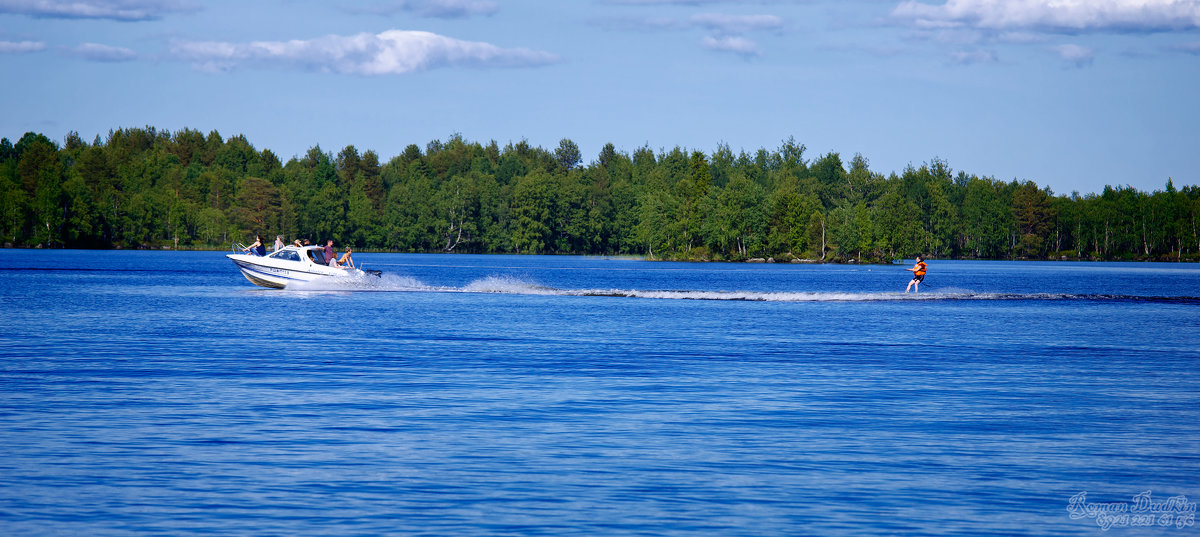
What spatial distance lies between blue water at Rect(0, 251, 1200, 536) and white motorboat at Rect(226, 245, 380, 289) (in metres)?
21.8

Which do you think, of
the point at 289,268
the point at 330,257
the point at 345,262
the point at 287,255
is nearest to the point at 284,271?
the point at 289,268

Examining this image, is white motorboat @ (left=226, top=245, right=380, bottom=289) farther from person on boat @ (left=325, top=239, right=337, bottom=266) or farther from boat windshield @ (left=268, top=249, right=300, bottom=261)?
person on boat @ (left=325, top=239, right=337, bottom=266)

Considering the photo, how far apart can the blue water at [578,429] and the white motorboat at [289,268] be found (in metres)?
21.8

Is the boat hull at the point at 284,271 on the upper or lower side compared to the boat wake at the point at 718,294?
upper

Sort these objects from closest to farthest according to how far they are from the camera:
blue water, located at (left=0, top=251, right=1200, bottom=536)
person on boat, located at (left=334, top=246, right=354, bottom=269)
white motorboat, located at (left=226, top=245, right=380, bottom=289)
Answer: blue water, located at (left=0, top=251, right=1200, bottom=536)
white motorboat, located at (left=226, top=245, right=380, bottom=289)
person on boat, located at (left=334, top=246, right=354, bottom=269)

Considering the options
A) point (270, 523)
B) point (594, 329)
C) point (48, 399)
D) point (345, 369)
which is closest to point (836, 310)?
point (594, 329)

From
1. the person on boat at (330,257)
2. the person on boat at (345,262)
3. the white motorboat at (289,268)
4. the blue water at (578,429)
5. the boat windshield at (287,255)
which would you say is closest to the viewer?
the blue water at (578,429)

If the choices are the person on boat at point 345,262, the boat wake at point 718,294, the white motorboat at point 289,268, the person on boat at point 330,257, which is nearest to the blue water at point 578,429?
the white motorboat at point 289,268

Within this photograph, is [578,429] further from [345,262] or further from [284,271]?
[345,262]

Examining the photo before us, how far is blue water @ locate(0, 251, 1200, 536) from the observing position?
1267cm

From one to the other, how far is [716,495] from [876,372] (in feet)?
46.4

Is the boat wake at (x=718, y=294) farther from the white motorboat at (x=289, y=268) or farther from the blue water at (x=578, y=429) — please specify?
the blue water at (x=578, y=429)

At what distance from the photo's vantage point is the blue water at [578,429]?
41.6ft

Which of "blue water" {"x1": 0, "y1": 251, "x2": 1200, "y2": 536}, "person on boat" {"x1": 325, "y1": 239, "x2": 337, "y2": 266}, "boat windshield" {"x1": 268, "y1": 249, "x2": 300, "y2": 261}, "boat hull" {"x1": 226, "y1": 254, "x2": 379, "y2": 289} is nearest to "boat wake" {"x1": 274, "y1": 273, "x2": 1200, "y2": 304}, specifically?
"boat hull" {"x1": 226, "y1": 254, "x2": 379, "y2": 289}
